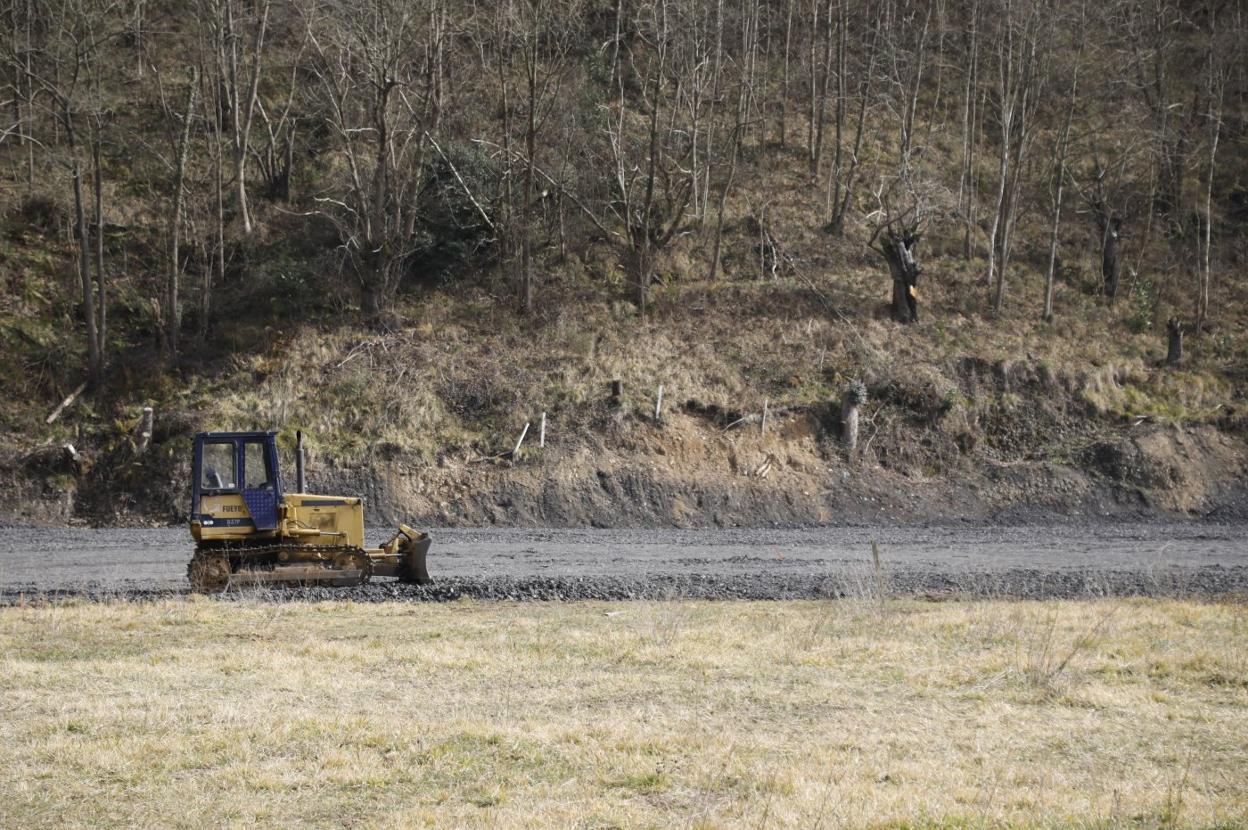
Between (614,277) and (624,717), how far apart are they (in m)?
25.8

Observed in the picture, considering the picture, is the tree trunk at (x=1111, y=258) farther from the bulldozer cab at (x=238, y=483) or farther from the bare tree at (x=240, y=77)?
the bulldozer cab at (x=238, y=483)

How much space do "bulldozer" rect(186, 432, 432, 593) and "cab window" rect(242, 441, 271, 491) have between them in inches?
0.6

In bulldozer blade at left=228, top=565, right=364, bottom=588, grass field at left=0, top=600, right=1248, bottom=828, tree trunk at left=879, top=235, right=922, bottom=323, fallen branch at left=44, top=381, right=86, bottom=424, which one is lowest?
grass field at left=0, top=600, right=1248, bottom=828

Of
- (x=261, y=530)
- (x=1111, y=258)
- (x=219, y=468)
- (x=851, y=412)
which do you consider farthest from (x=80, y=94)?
(x=1111, y=258)

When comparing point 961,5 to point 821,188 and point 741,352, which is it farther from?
point 741,352

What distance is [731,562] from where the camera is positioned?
64.2 feet

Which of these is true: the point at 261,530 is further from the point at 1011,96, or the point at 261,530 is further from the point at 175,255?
the point at 1011,96

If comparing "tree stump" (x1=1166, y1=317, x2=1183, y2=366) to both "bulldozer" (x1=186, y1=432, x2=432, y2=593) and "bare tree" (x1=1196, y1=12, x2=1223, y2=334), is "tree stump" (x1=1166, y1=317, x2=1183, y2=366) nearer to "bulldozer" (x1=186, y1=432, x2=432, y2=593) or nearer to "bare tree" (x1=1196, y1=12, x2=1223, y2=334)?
"bare tree" (x1=1196, y1=12, x2=1223, y2=334)

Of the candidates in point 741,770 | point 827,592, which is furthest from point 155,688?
point 827,592

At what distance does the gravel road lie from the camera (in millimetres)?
16406

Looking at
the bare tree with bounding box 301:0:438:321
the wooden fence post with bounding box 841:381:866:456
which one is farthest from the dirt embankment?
the bare tree with bounding box 301:0:438:321

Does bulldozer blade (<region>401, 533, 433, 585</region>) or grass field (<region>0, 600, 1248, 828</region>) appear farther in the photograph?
bulldozer blade (<region>401, 533, 433, 585</region>)

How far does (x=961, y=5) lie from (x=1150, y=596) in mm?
36326

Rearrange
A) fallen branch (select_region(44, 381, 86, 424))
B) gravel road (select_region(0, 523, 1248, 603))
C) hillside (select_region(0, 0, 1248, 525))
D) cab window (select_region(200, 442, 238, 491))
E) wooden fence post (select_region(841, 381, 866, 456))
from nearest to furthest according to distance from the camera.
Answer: cab window (select_region(200, 442, 238, 491))
gravel road (select_region(0, 523, 1248, 603))
hillside (select_region(0, 0, 1248, 525))
fallen branch (select_region(44, 381, 86, 424))
wooden fence post (select_region(841, 381, 866, 456))
